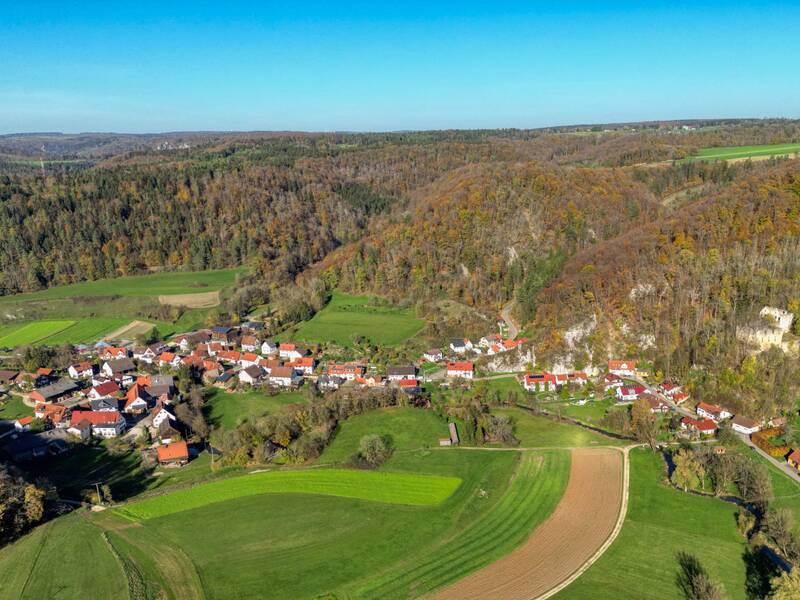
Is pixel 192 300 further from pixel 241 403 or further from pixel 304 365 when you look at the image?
pixel 241 403

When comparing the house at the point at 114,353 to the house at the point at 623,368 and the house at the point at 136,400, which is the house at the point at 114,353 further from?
the house at the point at 623,368

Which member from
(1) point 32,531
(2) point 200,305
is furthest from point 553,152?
(1) point 32,531

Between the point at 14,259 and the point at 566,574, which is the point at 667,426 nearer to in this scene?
the point at 566,574

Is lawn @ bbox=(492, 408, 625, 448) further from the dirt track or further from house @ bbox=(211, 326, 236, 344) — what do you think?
house @ bbox=(211, 326, 236, 344)

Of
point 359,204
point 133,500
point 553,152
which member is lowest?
point 133,500

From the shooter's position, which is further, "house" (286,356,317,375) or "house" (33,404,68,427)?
"house" (286,356,317,375)

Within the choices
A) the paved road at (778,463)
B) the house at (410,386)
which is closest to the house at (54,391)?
the house at (410,386)

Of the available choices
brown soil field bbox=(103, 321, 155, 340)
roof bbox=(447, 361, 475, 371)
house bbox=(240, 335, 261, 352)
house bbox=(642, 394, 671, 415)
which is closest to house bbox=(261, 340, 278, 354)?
house bbox=(240, 335, 261, 352)
